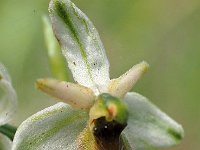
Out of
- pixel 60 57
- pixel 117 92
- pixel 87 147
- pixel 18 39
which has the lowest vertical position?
pixel 87 147

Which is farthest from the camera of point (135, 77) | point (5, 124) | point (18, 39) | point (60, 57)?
point (18, 39)

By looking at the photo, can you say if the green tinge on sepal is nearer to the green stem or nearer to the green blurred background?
the green stem

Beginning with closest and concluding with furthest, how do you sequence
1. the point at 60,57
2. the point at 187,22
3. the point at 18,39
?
the point at 60,57
the point at 18,39
the point at 187,22

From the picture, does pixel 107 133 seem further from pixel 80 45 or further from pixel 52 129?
pixel 80 45

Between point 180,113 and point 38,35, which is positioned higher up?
point 38,35

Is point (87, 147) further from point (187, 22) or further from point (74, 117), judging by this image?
point (187, 22)

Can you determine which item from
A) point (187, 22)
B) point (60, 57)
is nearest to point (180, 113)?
point (187, 22)

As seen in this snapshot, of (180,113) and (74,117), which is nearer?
(74,117)
